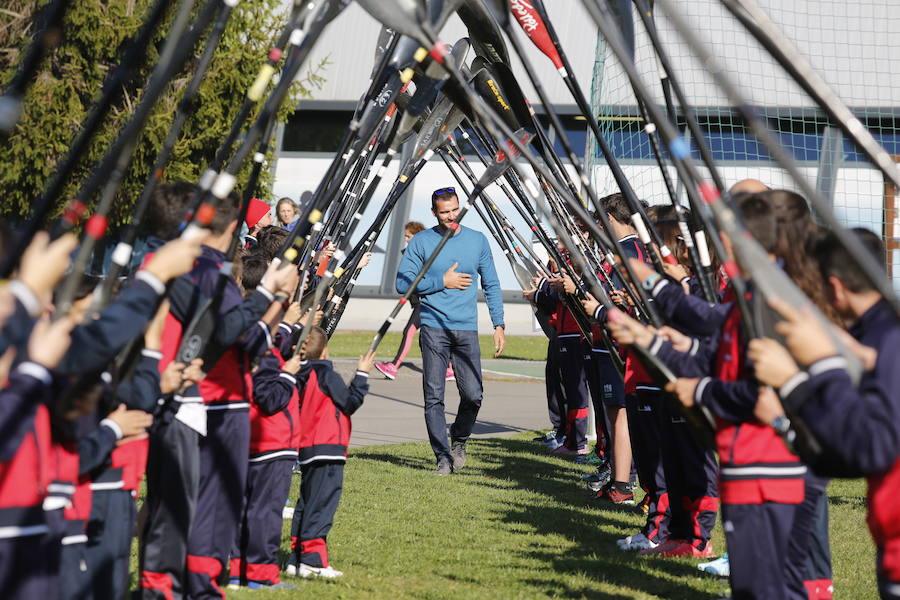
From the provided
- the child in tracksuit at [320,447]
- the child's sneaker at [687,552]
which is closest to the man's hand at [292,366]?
the child in tracksuit at [320,447]

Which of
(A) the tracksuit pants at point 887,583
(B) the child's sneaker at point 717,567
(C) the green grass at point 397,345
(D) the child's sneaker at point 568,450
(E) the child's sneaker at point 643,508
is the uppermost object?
(C) the green grass at point 397,345

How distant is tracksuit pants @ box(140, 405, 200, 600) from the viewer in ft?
13.3

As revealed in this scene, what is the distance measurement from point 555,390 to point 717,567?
5.01m

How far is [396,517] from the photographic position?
6793mm

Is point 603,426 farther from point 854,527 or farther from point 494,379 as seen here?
point 494,379

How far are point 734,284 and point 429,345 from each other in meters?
5.59

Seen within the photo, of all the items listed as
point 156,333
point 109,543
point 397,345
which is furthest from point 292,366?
point 397,345

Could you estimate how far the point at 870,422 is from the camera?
2625 millimetres

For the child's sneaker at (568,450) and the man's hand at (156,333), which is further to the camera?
the child's sneaker at (568,450)

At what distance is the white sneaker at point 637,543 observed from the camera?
19.9 ft

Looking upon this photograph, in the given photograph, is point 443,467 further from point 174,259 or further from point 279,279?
point 174,259

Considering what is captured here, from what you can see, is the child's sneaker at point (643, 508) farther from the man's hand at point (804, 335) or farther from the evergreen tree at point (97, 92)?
the evergreen tree at point (97, 92)

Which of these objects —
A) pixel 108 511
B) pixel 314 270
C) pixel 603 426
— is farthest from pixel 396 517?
pixel 108 511

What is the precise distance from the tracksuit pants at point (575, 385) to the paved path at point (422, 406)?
1.43 m
